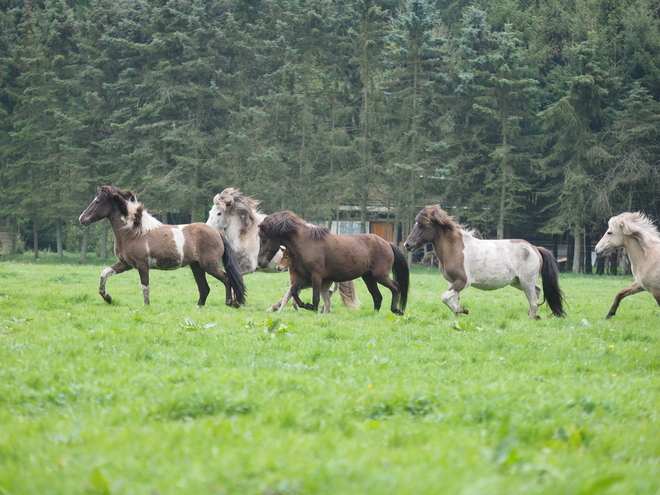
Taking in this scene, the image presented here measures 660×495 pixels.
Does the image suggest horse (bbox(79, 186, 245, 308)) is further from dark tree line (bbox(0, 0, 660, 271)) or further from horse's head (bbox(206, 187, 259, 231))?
dark tree line (bbox(0, 0, 660, 271))

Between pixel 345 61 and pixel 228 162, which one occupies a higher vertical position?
pixel 345 61

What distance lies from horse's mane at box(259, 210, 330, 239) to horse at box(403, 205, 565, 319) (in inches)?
63.3

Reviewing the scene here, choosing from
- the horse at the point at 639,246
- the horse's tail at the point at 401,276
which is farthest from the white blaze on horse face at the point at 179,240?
the horse at the point at 639,246

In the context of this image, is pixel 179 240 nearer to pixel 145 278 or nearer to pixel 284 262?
pixel 145 278

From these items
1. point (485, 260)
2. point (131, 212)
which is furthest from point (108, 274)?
point (485, 260)

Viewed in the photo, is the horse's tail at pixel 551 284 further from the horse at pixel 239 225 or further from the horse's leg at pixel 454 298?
the horse at pixel 239 225

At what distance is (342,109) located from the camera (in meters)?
40.7

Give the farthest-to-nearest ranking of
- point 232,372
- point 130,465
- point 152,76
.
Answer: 1. point 152,76
2. point 232,372
3. point 130,465

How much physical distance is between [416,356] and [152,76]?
3720 centimetres

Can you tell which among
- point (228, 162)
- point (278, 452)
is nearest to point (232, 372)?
point (278, 452)

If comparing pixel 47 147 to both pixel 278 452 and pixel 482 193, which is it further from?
pixel 278 452

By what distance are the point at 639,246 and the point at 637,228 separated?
12.9 inches

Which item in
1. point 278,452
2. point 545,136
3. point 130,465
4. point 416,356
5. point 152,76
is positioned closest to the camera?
point 130,465

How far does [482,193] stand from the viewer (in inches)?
1521
